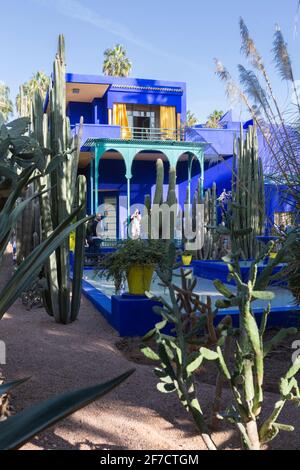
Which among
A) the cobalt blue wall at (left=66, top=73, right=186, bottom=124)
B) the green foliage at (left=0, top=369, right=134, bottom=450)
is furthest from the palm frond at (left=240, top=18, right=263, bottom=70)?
the cobalt blue wall at (left=66, top=73, right=186, bottom=124)

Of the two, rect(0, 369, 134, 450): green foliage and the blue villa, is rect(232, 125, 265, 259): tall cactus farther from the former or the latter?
rect(0, 369, 134, 450): green foliage

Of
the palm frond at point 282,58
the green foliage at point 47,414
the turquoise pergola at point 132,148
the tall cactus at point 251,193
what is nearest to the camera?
→ the green foliage at point 47,414


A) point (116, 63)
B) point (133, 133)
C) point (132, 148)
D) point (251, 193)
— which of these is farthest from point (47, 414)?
point (116, 63)

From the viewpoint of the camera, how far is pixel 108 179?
1880 cm

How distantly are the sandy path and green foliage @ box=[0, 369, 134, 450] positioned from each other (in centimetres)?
145

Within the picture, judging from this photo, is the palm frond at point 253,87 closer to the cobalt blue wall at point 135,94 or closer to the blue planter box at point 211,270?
the blue planter box at point 211,270

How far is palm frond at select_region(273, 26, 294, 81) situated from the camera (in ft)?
14.1

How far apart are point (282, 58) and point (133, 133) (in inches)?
614

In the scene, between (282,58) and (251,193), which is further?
(251,193)

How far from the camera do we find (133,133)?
19.6 metres

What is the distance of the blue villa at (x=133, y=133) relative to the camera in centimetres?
1820

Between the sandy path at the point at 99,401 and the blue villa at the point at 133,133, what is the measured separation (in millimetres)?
13264

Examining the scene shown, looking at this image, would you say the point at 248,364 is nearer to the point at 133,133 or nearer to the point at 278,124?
the point at 278,124

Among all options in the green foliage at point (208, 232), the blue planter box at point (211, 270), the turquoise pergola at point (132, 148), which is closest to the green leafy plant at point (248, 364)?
the blue planter box at point (211, 270)
